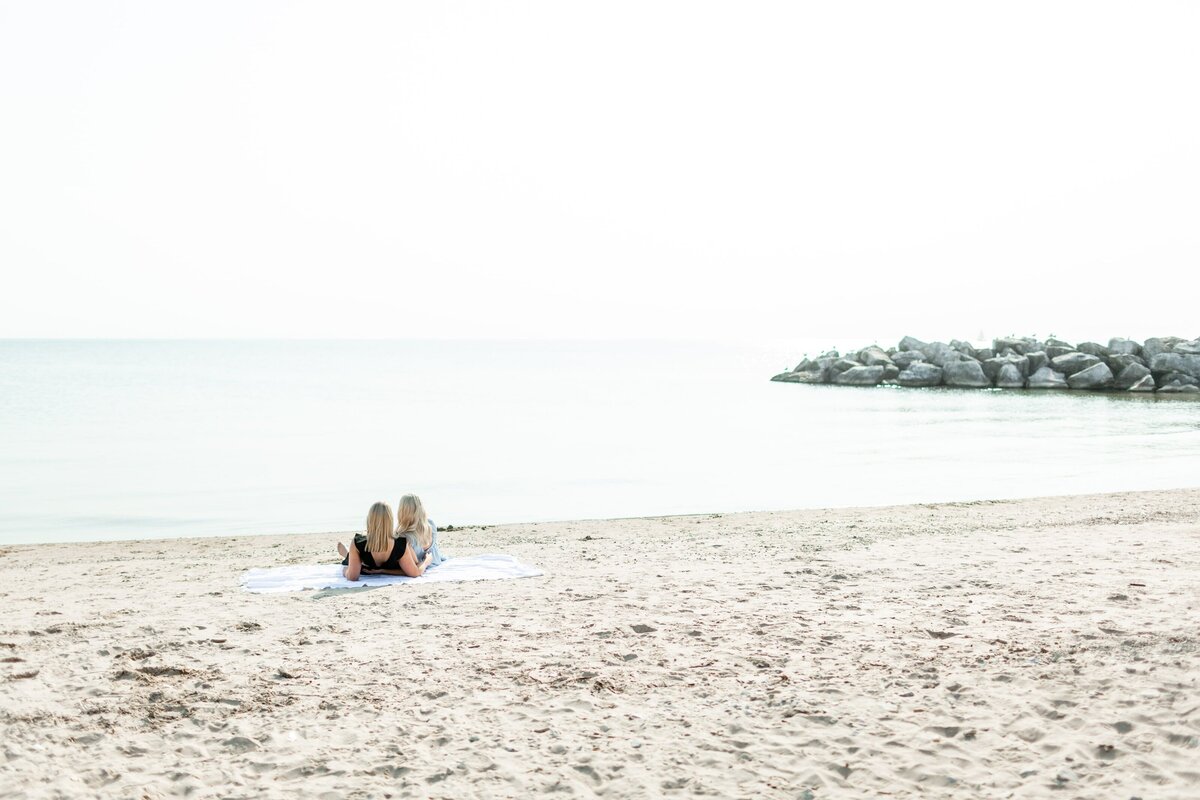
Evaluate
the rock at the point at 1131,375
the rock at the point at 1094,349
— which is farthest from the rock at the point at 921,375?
the rock at the point at 1131,375

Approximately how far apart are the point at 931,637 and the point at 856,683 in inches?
47.4

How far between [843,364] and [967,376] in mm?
8218

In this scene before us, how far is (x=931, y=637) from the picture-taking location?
6617mm

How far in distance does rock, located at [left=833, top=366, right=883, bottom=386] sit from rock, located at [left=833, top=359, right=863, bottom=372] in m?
1.60

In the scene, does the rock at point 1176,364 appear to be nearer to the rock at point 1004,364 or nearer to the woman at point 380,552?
the rock at point 1004,364

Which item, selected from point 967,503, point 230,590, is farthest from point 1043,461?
point 230,590

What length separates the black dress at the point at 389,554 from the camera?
8.84 metres

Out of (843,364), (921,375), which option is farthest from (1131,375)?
(843,364)

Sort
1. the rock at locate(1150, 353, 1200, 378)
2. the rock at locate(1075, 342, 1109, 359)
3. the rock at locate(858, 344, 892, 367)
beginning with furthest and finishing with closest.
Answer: the rock at locate(858, 344, 892, 367), the rock at locate(1075, 342, 1109, 359), the rock at locate(1150, 353, 1200, 378)

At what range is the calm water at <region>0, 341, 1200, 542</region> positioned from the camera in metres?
17.4

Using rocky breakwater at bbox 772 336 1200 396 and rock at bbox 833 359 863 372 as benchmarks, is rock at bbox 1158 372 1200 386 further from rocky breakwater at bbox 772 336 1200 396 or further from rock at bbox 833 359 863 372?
rock at bbox 833 359 863 372

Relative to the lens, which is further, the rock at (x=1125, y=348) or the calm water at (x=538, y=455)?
the rock at (x=1125, y=348)

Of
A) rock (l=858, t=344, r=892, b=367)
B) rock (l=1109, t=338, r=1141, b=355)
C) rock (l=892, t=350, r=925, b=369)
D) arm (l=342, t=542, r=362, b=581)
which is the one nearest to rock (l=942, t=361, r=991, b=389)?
rock (l=892, t=350, r=925, b=369)

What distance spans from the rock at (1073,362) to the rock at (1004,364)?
4.66ft
